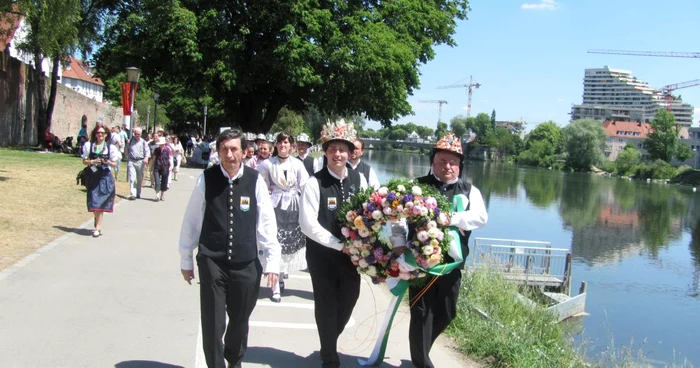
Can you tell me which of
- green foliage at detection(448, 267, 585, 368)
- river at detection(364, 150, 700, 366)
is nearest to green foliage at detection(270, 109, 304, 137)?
river at detection(364, 150, 700, 366)

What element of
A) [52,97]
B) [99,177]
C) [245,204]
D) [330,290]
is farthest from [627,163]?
[245,204]

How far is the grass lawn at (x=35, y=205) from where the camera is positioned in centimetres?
943

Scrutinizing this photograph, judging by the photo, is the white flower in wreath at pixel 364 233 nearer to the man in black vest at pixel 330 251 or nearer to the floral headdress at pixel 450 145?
the man in black vest at pixel 330 251

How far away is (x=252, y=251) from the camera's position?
15.5ft

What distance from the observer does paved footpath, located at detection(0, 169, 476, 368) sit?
17.4ft

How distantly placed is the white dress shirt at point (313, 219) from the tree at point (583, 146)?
11211 cm

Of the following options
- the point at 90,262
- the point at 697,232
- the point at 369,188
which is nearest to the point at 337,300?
the point at 369,188

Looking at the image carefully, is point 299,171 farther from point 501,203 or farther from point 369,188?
point 501,203

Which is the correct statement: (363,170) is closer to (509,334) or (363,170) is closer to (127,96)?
(509,334)

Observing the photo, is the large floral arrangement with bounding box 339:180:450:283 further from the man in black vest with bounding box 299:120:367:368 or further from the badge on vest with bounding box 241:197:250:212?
the badge on vest with bounding box 241:197:250:212

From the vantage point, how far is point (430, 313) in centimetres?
516

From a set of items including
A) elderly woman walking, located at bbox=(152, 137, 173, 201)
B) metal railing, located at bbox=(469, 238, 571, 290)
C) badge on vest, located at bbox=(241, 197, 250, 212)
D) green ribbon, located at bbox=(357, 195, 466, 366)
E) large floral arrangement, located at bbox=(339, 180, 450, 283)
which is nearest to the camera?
badge on vest, located at bbox=(241, 197, 250, 212)

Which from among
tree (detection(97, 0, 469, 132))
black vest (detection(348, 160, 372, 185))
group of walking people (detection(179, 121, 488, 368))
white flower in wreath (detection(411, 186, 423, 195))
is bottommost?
group of walking people (detection(179, 121, 488, 368))

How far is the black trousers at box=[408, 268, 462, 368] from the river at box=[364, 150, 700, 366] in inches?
49.9
